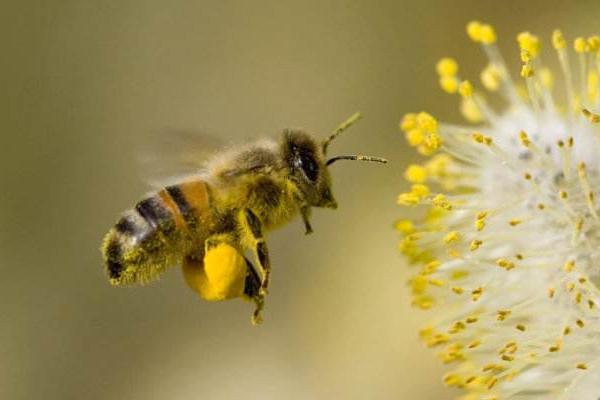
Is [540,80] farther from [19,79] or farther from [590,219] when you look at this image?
[19,79]

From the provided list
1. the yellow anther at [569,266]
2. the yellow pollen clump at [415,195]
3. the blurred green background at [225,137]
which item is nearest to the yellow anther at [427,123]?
the yellow pollen clump at [415,195]

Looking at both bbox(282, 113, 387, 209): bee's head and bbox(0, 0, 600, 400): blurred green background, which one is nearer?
bbox(282, 113, 387, 209): bee's head

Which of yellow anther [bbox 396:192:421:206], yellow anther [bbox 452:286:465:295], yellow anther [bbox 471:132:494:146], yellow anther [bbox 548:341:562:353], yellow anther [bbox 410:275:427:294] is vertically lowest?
yellow anther [bbox 548:341:562:353]

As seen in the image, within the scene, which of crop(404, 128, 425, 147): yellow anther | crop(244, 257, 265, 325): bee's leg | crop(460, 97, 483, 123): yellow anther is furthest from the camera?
crop(460, 97, 483, 123): yellow anther

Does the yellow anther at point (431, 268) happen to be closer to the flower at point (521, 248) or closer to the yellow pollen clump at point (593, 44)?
the flower at point (521, 248)

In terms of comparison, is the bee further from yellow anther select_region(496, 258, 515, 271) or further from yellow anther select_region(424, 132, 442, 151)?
yellow anther select_region(496, 258, 515, 271)

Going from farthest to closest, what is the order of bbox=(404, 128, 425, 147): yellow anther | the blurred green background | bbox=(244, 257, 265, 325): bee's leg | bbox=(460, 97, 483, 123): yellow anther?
the blurred green background
bbox=(460, 97, 483, 123): yellow anther
bbox=(404, 128, 425, 147): yellow anther
bbox=(244, 257, 265, 325): bee's leg

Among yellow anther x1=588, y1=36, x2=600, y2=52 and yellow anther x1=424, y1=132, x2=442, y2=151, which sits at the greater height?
yellow anther x1=588, y1=36, x2=600, y2=52

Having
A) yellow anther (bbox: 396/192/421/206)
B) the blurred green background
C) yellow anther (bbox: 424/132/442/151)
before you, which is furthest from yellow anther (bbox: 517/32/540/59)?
the blurred green background
